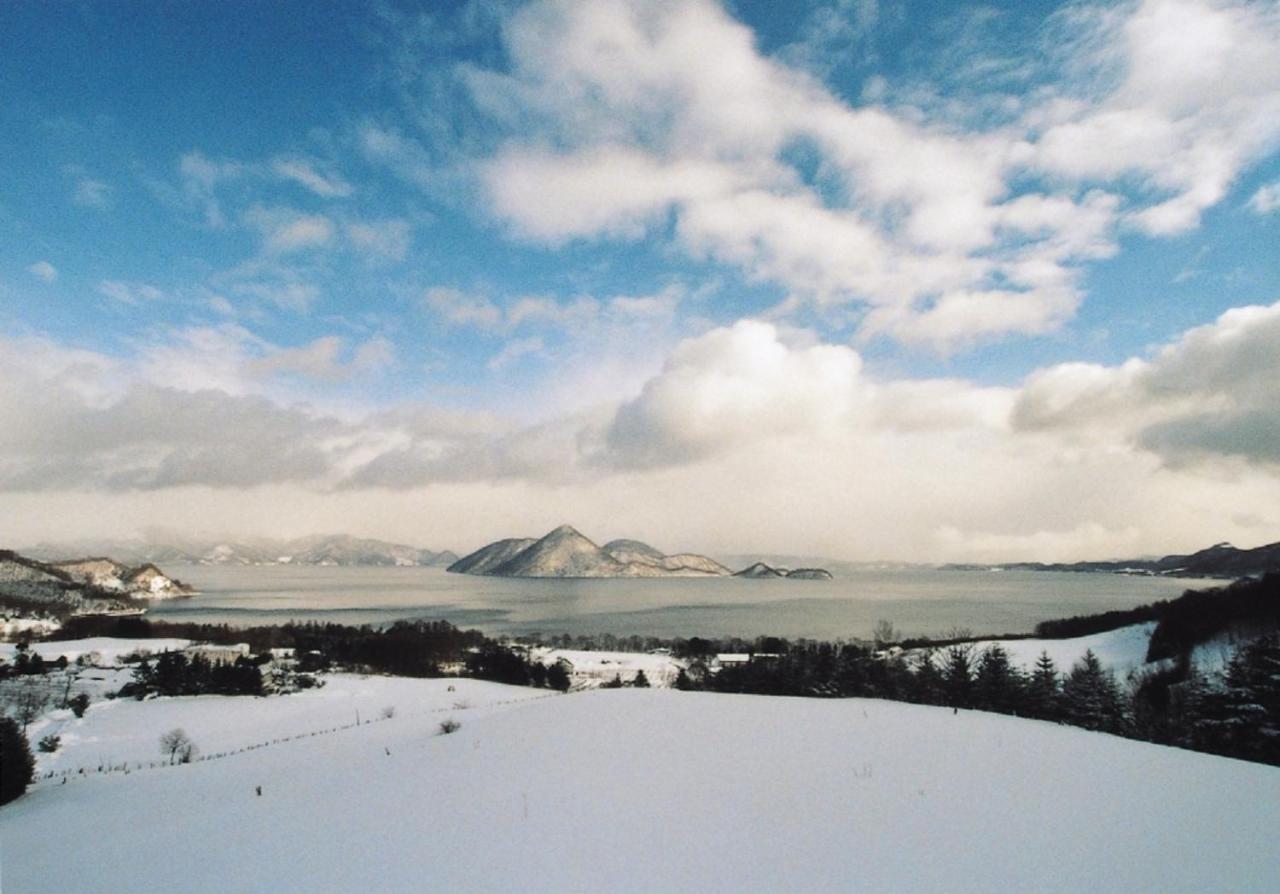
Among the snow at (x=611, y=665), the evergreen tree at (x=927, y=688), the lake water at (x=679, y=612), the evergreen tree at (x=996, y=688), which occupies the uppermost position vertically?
the evergreen tree at (x=996, y=688)

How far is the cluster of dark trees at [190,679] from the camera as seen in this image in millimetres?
53000

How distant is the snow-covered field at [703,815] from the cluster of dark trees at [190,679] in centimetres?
5269

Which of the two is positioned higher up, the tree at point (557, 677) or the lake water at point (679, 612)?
the tree at point (557, 677)

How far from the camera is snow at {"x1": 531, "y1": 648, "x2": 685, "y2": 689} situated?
6416 centimetres

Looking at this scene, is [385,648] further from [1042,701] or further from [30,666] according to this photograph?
[1042,701]

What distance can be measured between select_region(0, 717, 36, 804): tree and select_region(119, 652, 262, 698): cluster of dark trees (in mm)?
49822

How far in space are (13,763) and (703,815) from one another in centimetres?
1640

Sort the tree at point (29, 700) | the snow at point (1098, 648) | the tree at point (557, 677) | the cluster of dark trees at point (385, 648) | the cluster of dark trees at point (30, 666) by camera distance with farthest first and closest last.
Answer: the cluster of dark trees at point (385, 648), the snow at point (1098, 648), the tree at point (557, 677), the cluster of dark trees at point (30, 666), the tree at point (29, 700)

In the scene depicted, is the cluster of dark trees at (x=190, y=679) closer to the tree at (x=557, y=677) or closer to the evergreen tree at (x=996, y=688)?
the tree at (x=557, y=677)

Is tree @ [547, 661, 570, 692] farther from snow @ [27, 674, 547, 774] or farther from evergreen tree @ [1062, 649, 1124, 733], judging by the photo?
evergreen tree @ [1062, 649, 1124, 733]

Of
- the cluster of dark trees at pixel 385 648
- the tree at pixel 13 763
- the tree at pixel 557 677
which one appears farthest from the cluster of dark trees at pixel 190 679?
the tree at pixel 13 763

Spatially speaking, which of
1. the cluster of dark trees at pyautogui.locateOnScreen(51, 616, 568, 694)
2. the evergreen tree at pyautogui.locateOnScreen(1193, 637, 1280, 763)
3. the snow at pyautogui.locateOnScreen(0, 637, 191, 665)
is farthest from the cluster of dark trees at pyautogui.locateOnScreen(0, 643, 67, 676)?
the evergreen tree at pyautogui.locateOnScreen(1193, 637, 1280, 763)

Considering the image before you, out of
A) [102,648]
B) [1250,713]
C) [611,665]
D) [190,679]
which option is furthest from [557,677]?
[102,648]

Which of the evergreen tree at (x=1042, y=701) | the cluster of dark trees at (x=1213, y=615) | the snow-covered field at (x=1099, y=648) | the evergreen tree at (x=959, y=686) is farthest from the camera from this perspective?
the snow-covered field at (x=1099, y=648)
